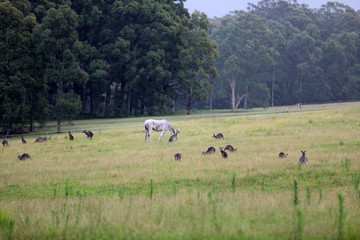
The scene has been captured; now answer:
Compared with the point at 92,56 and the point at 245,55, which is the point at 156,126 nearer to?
the point at 92,56

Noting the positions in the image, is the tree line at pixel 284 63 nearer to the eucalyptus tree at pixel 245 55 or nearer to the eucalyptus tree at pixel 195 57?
the eucalyptus tree at pixel 245 55

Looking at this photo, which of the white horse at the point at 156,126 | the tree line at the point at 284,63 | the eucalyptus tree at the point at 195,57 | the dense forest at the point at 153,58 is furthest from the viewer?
the tree line at the point at 284,63

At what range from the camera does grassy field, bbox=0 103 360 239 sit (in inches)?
238

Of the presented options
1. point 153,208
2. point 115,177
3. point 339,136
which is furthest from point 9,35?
point 153,208

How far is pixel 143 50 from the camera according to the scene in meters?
57.7

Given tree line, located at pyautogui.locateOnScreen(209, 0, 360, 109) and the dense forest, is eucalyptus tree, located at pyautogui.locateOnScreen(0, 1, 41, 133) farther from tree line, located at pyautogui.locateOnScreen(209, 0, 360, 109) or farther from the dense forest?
tree line, located at pyautogui.locateOnScreen(209, 0, 360, 109)

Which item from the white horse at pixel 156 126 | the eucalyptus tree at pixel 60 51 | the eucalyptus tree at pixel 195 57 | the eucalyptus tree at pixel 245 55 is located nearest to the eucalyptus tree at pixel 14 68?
the eucalyptus tree at pixel 60 51

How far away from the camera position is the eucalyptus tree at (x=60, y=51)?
35.8 meters

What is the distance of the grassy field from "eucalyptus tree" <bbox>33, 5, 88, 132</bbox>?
1318 cm

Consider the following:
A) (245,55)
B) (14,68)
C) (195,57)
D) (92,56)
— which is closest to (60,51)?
(14,68)

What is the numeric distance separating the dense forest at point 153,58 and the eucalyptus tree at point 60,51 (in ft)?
0.34

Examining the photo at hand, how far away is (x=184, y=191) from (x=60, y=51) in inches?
1259

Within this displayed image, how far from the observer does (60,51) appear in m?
37.5

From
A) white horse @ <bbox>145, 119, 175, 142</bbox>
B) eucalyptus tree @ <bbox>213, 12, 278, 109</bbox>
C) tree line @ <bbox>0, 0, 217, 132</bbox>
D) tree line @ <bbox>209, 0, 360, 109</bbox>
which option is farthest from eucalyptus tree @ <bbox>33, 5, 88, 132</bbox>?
eucalyptus tree @ <bbox>213, 12, 278, 109</bbox>
